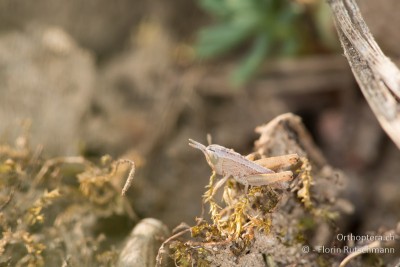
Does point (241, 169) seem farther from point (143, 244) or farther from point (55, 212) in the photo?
point (55, 212)

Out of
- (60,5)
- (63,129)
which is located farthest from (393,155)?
(60,5)

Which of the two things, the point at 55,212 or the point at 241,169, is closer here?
the point at 241,169

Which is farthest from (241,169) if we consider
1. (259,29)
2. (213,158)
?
(259,29)

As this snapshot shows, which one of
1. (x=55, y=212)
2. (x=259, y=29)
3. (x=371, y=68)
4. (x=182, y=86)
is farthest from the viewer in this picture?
(x=182, y=86)

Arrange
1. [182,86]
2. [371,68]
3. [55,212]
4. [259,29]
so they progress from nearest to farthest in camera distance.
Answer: [371,68]
[55,212]
[259,29]
[182,86]

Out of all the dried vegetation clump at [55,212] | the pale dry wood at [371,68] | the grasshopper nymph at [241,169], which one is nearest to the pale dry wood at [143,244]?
the dried vegetation clump at [55,212]

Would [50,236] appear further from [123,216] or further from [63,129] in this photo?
[63,129]

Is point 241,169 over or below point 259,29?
below
